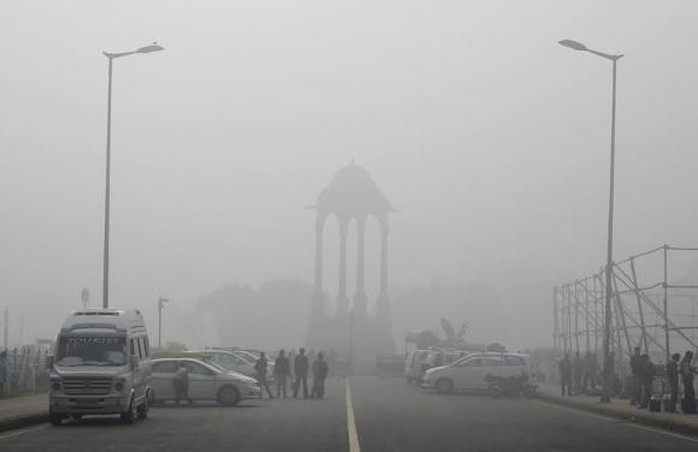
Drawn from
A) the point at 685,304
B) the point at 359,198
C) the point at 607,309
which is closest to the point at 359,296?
the point at 359,198

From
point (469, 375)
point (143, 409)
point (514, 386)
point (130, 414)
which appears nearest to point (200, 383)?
point (143, 409)

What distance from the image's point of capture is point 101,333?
26500 millimetres

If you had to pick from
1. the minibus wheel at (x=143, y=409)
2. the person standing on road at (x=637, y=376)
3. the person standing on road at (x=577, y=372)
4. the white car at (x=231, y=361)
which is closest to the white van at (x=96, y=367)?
the minibus wheel at (x=143, y=409)

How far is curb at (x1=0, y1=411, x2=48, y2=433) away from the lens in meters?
24.6

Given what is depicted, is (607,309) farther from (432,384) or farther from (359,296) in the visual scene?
(359,296)

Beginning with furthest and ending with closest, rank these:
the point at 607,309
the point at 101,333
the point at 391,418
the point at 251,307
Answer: the point at 251,307 → the point at 607,309 → the point at 391,418 → the point at 101,333

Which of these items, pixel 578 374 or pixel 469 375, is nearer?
pixel 578 374

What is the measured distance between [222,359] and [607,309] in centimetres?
1667

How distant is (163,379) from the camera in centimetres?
3600

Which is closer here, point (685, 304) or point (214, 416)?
point (214, 416)

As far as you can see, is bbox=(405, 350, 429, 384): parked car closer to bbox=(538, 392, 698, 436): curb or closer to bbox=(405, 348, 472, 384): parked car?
bbox=(405, 348, 472, 384): parked car

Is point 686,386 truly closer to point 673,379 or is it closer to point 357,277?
point 673,379

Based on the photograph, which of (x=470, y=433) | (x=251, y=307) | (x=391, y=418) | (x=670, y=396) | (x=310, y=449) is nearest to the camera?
(x=310, y=449)

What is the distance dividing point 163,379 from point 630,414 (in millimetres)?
13817
